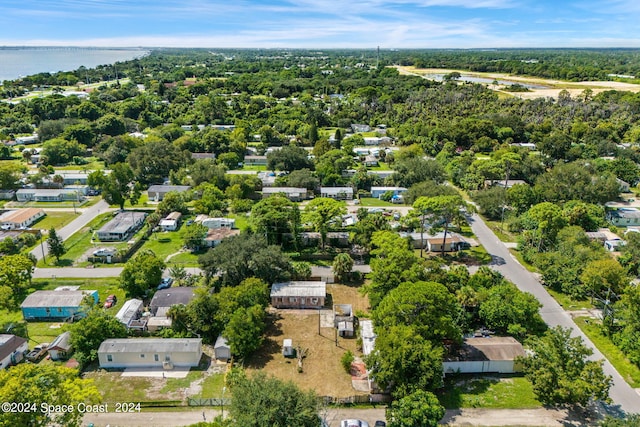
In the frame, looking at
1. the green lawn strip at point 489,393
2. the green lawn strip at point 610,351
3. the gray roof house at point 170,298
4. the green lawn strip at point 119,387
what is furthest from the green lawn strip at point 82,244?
the green lawn strip at point 610,351

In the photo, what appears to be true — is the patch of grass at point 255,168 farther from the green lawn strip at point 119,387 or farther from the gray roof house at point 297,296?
the green lawn strip at point 119,387

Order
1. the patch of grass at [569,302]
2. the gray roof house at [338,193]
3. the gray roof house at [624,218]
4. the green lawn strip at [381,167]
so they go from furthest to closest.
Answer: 1. the green lawn strip at [381,167]
2. the gray roof house at [338,193]
3. the gray roof house at [624,218]
4. the patch of grass at [569,302]

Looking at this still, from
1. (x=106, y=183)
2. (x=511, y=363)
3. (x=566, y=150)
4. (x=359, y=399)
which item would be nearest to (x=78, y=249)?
(x=106, y=183)

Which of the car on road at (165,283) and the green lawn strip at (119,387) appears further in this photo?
the car on road at (165,283)

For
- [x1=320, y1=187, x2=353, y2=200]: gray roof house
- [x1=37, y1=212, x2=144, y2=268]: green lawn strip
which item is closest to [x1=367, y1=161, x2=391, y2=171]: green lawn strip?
[x1=320, y1=187, x2=353, y2=200]: gray roof house

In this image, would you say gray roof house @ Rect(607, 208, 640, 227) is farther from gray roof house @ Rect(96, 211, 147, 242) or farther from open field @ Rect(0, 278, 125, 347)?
gray roof house @ Rect(96, 211, 147, 242)

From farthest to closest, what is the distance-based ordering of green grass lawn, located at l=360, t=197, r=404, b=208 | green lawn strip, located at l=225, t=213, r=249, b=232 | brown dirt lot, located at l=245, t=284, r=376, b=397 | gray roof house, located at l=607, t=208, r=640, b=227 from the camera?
green grass lawn, located at l=360, t=197, r=404, b=208 < gray roof house, located at l=607, t=208, r=640, b=227 < green lawn strip, located at l=225, t=213, r=249, b=232 < brown dirt lot, located at l=245, t=284, r=376, b=397
